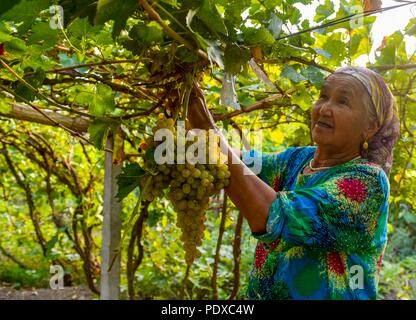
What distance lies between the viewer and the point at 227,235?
17.6ft

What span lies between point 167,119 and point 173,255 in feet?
10.2

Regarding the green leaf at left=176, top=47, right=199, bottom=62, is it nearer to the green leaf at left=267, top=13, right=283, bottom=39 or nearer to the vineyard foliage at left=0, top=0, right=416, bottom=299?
the vineyard foliage at left=0, top=0, right=416, bottom=299

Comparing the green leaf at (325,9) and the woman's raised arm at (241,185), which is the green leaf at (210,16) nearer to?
Answer: the woman's raised arm at (241,185)

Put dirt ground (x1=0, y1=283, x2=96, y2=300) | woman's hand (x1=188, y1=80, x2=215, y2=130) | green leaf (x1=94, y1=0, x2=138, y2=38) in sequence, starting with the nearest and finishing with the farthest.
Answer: green leaf (x1=94, y1=0, x2=138, y2=38) → woman's hand (x1=188, y1=80, x2=215, y2=130) → dirt ground (x1=0, y1=283, x2=96, y2=300)

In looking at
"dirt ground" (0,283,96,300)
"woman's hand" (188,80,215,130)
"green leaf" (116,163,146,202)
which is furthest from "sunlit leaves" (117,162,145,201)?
"dirt ground" (0,283,96,300)

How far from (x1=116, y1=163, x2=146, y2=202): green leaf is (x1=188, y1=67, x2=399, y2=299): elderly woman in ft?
0.59

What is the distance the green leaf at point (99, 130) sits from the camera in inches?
50.3

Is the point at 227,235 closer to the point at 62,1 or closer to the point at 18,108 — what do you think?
the point at 18,108

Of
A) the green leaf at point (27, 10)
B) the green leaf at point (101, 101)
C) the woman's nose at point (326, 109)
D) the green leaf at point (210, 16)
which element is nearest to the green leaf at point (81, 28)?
the green leaf at point (27, 10)

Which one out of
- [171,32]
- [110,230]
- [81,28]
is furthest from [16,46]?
[110,230]

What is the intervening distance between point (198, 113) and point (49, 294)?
3558 mm

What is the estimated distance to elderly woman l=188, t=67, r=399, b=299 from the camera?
3.92 feet

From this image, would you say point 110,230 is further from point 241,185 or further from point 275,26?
point 275,26

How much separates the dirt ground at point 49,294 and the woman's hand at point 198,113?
3.10 metres
